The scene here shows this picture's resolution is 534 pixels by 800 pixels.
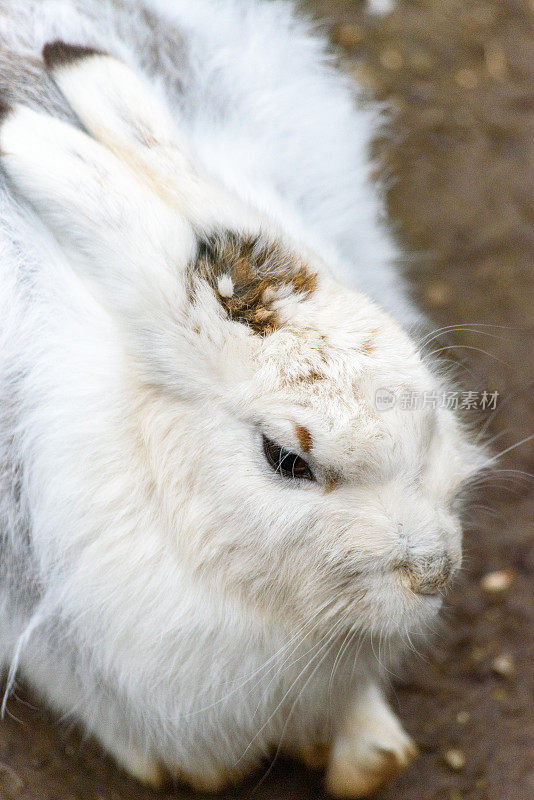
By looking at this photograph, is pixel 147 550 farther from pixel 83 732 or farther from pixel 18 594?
pixel 83 732

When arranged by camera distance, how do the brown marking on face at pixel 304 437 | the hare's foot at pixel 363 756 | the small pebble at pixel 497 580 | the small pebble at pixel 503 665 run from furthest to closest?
the small pebble at pixel 497 580
the small pebble at pixel 503 665
the hare's foot at pixel 363 756
the brown marking on face at pixel 304 437

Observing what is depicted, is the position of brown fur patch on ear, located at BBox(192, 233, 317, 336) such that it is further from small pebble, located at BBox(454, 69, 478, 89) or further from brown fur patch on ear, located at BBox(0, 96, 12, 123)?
small pebble, located at BBox(454, 69, 478, 89)

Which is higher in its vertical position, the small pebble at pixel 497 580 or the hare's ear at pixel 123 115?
the hare's ear at pixel 123 115

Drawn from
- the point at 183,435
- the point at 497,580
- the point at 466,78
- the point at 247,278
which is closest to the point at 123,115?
the point at 247,278

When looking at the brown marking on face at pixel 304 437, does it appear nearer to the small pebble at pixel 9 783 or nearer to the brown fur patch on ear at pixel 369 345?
the brown fur patch on ear at pixel 369 345

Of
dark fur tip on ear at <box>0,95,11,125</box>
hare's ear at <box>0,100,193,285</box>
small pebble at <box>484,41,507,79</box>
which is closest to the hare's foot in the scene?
hare's ear at <box>0,100,193,285</box>

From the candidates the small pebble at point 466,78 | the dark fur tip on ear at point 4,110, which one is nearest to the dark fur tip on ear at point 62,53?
the dark fur tip on ear at point 4,110


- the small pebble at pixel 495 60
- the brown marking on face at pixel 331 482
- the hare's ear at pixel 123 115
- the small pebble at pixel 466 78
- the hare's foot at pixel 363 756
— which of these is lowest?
the hare's foot at pixel 363 756

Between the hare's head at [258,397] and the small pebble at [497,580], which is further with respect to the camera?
the small pebble at [497,580]
